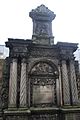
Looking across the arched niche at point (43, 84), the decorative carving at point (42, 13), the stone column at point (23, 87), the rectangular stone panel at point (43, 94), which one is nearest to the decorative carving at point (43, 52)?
the arched niche at point (43, 84)

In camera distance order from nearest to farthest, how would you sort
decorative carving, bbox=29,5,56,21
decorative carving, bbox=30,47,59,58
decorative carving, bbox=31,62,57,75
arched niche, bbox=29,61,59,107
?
arched niche, bbox=29,61,59,107, decorative carving, bbox=31,62,57,75, decorative carving, bbox=30,47,59,58, decorative carving, bbox=29,5,56,21

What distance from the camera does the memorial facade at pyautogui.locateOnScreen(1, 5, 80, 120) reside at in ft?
37.1

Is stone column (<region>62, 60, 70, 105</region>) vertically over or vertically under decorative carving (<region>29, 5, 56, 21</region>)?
under

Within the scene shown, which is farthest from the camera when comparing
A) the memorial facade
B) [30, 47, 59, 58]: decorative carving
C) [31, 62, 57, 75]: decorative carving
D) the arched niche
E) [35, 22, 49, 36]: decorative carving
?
[35, 22, 49, 36]: decorative carving

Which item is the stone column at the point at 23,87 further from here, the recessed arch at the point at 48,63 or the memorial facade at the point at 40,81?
the recessed arch at the point at 48,63

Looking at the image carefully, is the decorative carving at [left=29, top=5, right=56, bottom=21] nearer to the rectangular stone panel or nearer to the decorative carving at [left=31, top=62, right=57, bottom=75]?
the decorative carving at [left=31, top=62, right=57, bottom=75]

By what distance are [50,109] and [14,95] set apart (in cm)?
265

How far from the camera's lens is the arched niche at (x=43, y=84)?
11.9 meters

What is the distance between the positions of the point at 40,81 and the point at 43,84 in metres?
0.31

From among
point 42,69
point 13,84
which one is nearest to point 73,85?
point 42,69

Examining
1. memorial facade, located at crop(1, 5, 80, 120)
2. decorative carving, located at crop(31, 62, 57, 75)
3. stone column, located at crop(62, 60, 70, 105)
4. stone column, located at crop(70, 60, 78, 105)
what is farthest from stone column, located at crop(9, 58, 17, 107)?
stone column, located at crop(70, 60, 78, 105)

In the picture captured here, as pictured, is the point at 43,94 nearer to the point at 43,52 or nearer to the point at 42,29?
the point at 43,52

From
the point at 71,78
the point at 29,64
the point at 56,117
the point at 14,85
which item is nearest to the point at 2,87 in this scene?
the point at 14,85

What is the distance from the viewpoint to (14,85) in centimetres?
1151
